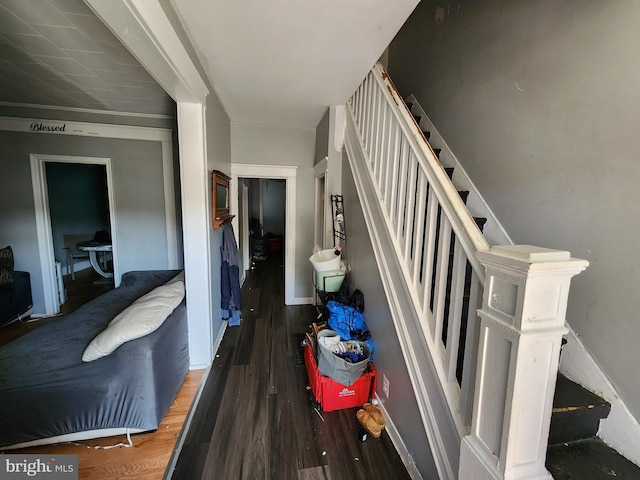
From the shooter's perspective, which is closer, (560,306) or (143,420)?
(560,306)

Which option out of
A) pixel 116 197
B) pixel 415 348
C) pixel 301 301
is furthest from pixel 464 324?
pixel 116 197

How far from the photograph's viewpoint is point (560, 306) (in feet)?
2.58

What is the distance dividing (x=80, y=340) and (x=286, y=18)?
8.11ft

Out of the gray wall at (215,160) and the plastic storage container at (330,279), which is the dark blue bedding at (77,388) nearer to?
the gray wall at (215,160)

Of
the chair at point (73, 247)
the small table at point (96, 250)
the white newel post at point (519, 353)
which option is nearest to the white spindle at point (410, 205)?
the white newel post at point (519, 353)

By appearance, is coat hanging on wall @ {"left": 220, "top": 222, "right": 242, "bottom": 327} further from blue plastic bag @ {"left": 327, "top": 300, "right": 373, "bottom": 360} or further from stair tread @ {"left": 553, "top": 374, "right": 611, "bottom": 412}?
stair tread @ {"left": 553, "top": 374, "right": 611, "bottom": 412}

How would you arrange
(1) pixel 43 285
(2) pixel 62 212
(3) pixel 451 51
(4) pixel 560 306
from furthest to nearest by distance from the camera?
(2) pixel 62 212 → (1) pixel 43 285 → (3) pixel 451 51 → (4) pixel 560 306

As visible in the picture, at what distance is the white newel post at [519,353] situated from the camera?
0.76 metres

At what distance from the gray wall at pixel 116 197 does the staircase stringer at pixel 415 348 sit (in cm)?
256

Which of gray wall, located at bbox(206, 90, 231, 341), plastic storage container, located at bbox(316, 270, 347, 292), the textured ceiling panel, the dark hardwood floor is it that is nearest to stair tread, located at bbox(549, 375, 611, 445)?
the dark hardwood floor

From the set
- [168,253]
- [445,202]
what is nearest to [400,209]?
[445,202]

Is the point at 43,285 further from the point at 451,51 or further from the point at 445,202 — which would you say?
the point at 451,51

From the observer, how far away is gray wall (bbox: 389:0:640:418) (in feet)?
3.53

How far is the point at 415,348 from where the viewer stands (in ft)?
4.70
